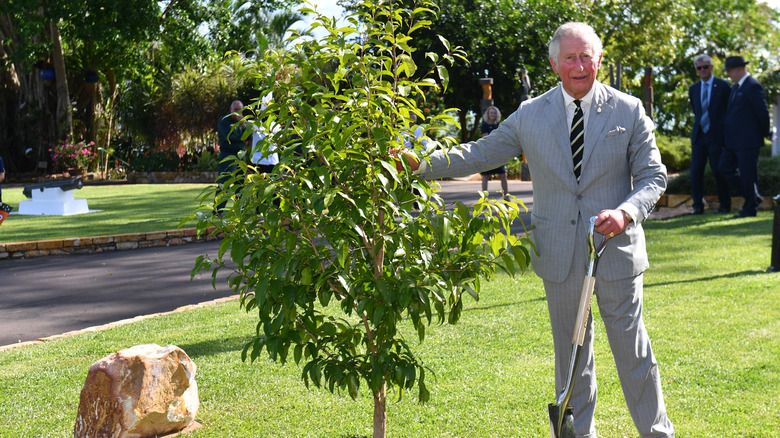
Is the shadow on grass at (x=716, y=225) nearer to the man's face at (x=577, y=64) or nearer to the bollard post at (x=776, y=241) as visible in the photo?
the bollard post at (x=776, y=241)

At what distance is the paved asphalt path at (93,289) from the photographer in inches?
Answer: 304

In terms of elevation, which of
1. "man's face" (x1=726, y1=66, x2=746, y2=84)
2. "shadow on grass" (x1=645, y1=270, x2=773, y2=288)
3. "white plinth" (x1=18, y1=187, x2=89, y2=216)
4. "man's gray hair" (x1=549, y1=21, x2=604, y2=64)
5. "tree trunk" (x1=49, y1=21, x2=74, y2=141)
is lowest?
"shadow on grass" (x1=645, y1=270, x2=773, y2=288)

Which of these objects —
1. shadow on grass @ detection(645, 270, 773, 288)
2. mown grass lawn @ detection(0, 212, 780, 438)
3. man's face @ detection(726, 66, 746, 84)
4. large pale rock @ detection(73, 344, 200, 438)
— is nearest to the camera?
large pale rock @ detection(73, 344, 200, 438)

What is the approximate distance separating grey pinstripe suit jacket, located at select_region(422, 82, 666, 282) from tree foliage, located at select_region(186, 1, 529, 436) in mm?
217

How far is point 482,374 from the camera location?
5.20m

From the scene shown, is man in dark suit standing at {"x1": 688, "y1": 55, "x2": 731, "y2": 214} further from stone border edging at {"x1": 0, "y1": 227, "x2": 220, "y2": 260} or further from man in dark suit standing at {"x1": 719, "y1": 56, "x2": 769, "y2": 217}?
stone border edging at {"x1": 0, "y1": 227, "x2": 220, "y2": 260}

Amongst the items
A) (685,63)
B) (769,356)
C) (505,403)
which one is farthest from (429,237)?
(685,63)

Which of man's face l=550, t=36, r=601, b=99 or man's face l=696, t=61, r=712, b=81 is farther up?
man's face l=696, t=61, r=712, b=81

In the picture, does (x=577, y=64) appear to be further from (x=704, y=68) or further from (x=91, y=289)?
(x=704, y=68)

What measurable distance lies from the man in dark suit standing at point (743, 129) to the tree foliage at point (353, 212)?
32.8 feet

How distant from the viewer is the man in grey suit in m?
3.45

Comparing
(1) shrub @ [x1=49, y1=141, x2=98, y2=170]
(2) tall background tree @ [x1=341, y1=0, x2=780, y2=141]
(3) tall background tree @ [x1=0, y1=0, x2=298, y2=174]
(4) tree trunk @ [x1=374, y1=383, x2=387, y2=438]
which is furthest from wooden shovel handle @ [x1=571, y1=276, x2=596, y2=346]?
(1) shrub @ [x1=49, y1=141, x2=98, y2=170]

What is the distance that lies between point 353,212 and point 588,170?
1.08 m

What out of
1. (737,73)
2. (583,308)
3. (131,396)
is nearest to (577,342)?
(583,308)
